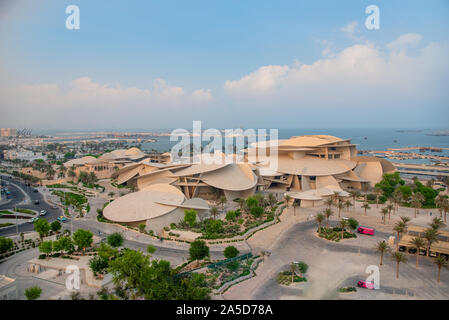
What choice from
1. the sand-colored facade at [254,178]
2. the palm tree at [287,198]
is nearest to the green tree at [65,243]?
the sand-colored facade at [254,178]

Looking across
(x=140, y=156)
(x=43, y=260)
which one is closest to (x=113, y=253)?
(x=43, y=260)

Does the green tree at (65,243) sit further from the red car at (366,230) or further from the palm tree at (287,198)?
the red car at (366,230)

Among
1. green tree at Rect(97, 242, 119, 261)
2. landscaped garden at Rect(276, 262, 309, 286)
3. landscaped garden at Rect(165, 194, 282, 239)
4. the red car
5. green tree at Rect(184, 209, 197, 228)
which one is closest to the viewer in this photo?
landscaped garden at Rect(276, 262, 309, 286)

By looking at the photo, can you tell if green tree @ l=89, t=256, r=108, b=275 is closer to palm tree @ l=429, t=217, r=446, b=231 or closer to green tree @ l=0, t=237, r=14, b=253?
green tree @ l=0, t=237, r=14, b=253

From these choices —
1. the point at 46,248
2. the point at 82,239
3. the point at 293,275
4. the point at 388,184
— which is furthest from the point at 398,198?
the point at 46,248

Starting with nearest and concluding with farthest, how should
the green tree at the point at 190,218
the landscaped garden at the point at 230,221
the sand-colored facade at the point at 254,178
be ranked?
the landscaped garden at the point at 230,221, the green tree at the point at 190,218, the sand-colored facade at the point at 254,178

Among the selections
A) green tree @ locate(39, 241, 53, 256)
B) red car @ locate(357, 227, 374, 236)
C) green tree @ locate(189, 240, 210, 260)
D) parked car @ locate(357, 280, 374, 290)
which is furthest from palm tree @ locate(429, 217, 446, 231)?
green tree @ locate(39, 241, 53, 256)

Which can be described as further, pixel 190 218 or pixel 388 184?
pixel 388 184

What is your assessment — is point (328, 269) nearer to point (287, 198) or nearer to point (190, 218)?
point (190, 218)
